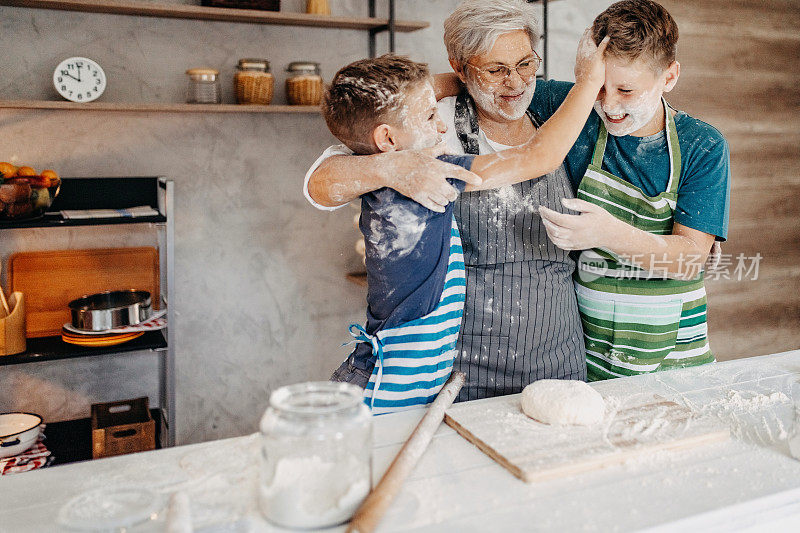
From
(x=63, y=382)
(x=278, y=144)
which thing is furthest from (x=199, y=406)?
(x=278, y=144)

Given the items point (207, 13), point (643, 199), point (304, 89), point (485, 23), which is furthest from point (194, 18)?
point (643, 199)

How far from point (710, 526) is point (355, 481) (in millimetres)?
440

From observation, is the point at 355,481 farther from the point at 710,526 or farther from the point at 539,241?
the point at 539,241

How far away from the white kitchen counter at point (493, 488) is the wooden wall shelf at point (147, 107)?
1.60 m

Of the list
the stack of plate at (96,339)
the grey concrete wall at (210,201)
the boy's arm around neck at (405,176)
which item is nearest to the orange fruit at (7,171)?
the grey concrete wall at (210,201)

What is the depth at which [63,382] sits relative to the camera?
8.56 ft

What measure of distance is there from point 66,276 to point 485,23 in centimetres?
180

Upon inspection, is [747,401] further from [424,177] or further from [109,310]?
[109,310]

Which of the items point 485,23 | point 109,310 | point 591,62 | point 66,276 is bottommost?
point 109,310

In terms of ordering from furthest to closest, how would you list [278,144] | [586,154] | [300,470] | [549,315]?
[278,144], [586,154], [549,315], [300,470]

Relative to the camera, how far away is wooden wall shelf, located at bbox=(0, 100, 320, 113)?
2.24 metres

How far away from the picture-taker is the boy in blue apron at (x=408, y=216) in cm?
134

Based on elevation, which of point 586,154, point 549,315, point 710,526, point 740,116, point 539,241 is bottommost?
point 710,526

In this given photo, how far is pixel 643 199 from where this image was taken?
65.1 inches
